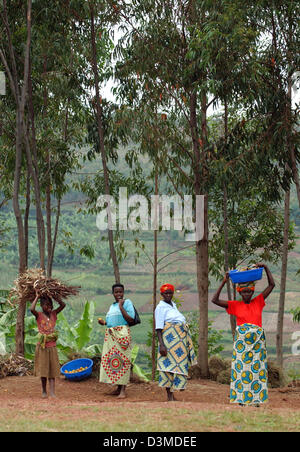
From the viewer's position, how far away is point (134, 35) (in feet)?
49.6

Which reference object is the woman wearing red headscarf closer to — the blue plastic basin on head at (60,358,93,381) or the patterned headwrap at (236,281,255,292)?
the patterned headwrap at (236,281,255,292)

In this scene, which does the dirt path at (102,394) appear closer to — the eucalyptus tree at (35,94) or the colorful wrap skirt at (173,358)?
the colorful wrap skirt at (173,358)

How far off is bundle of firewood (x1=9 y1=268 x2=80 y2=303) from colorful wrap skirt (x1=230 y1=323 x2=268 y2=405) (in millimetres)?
2655

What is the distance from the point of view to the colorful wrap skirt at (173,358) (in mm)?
9398

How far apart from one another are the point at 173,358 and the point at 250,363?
111 centimetres

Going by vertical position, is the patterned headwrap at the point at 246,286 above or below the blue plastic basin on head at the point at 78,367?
above

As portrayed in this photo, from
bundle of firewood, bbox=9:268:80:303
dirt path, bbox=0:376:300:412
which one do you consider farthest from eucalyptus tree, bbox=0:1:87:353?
bundle of firewood, bbox=9:268:80:303

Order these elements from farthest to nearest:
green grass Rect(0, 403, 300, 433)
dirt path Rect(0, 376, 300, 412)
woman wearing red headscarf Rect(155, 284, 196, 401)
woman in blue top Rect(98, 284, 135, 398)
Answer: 1. woman in blue top Rect(98, 284, 135, 398)
2. dirt path Rect(0, 376, 300, 412)
3. woman wearing red headscarf Rect(155, 284, 196, 401)
4. green grass Rect(0, 403, 300, 433)

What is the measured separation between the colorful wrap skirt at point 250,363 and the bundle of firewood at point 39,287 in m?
2.65

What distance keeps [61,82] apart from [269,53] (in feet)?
14.9

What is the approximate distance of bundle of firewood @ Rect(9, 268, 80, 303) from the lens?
9992 millimetres

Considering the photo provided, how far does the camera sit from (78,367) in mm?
12195

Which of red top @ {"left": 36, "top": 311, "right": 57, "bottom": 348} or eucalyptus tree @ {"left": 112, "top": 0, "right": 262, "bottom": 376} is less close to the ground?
eucalyptus tree @ {"left": 112, "top": 0, "right": 262, "bottom": 376}

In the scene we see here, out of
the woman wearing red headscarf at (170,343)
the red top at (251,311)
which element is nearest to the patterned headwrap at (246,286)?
the red top at (251,311)
